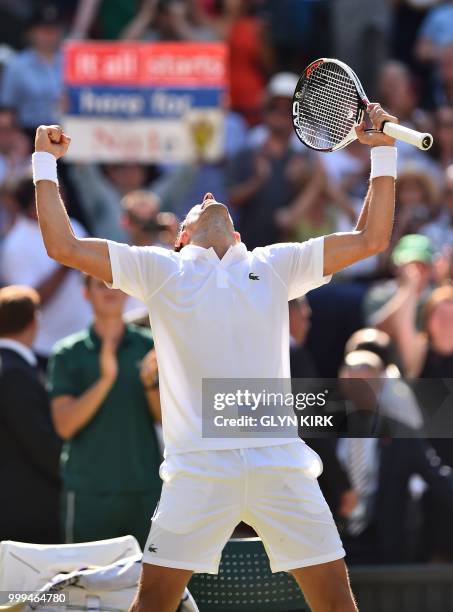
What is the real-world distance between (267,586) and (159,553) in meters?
1.13

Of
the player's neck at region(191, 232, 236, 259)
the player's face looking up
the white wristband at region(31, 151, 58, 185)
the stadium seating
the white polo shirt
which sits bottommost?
the stadium seating

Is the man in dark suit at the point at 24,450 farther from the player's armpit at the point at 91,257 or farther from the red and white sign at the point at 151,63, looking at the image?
the red and white sign at the point at 151,63

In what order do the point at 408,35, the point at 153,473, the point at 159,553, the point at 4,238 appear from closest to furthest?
the point at 159,553, the point at 153,473, the point at 4,238, the point at 408,35

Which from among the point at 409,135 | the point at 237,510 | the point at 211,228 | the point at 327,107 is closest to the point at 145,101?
→ the point at 327,107

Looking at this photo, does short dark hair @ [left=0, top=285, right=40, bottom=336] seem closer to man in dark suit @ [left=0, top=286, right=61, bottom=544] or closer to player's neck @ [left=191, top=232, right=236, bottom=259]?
man in dark suit @ [left=0, top=286, right=61, bottom=544]

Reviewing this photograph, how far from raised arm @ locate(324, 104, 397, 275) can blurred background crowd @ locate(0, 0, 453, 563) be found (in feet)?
6.17

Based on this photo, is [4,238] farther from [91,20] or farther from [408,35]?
[408,35]

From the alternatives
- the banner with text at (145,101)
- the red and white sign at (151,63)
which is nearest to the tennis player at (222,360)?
the banner with text at (145,101)

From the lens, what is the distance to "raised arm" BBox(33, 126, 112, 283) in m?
4.62

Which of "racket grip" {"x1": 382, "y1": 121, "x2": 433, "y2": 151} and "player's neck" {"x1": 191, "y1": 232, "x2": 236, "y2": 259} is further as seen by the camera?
"player's neck" {"x1": 191, "y1": 232, "x2": 236, "y2": 259}

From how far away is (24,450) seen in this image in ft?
21.3

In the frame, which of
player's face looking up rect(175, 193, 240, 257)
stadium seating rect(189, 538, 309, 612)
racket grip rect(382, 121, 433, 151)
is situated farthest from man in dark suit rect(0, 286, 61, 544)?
racket grip rect(382, 121, 433, 151)

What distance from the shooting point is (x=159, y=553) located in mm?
4531

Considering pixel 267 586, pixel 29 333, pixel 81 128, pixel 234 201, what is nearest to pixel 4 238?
pixel 81 128
